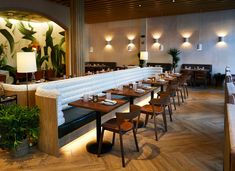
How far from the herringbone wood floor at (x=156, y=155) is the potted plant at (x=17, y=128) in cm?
18

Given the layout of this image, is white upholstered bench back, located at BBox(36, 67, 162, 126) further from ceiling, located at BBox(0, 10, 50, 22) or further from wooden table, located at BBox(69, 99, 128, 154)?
ceiling, located at BBox(0, 10, 50, 22)

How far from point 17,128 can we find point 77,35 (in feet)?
14.1

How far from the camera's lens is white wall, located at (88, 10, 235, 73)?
10.2 meters

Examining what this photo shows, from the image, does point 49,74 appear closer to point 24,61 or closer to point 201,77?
point 24,61

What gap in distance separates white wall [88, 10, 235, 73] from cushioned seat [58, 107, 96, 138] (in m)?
8.33

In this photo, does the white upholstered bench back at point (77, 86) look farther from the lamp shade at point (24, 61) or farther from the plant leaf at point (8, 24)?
the plant leaf at point (8, 24)

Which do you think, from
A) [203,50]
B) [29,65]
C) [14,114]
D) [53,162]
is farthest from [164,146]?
[203,50]

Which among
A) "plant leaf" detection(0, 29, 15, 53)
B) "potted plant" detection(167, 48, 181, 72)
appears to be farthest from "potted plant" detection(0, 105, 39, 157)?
"potted plant" detection(167, 48, 181, 72)

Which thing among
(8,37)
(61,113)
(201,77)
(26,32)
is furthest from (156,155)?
(26,32)

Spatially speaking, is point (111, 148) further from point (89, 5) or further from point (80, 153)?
point (89, 5)

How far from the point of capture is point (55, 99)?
326cm

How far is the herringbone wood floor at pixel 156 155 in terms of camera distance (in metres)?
3.09

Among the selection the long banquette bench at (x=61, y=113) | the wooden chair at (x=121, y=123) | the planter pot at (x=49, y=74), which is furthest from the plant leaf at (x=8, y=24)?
the wooden chair at (x=121, y=123)

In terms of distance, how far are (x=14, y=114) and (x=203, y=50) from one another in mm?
9673
